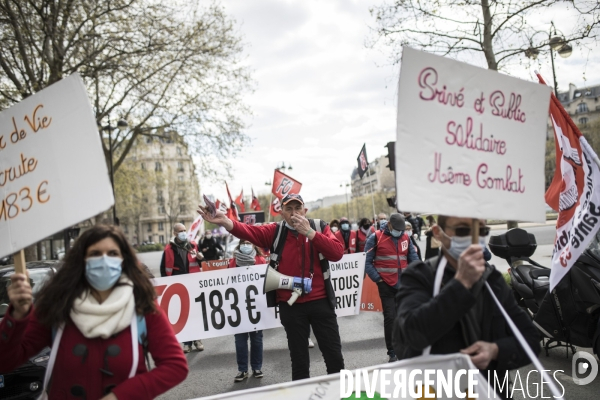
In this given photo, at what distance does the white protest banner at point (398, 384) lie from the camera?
220cm

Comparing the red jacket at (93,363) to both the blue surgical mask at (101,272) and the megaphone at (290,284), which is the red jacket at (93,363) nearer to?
the blue surgical mask at (101,272)

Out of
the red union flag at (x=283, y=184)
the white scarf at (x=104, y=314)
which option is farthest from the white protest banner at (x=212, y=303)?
the white scarf at (x=104, y=314)

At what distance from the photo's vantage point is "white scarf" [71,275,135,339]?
2.14 m

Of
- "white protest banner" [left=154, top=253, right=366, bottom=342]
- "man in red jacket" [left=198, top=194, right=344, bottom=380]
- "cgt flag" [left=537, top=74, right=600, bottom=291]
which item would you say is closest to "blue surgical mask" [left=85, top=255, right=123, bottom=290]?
"man in red jacket" [left=198, top=194, right=344, bottom=380]

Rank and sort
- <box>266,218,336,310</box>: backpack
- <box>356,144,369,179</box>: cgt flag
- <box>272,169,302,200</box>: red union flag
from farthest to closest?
<box>356,144,369,179</box>: cgt flag
<box>272,169,302,200</box>: red union flag
<box>266,218,336,310</box>: backpack

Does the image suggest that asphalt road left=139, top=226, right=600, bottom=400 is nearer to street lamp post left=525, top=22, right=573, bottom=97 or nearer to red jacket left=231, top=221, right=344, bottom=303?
red jacket left=231, top=221, right=344, bottom=303

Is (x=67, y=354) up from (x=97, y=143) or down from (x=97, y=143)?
down

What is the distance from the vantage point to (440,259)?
2.36 metres

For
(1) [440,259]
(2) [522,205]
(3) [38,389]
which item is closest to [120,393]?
(1) [440,259]

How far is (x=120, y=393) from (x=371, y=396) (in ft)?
3.57

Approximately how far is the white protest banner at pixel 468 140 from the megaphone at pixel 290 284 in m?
2.32

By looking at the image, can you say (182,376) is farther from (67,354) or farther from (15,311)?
(15,311)

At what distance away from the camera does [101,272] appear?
227 cm

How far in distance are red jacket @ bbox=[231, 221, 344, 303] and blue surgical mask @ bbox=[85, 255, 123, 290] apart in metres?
2.23
